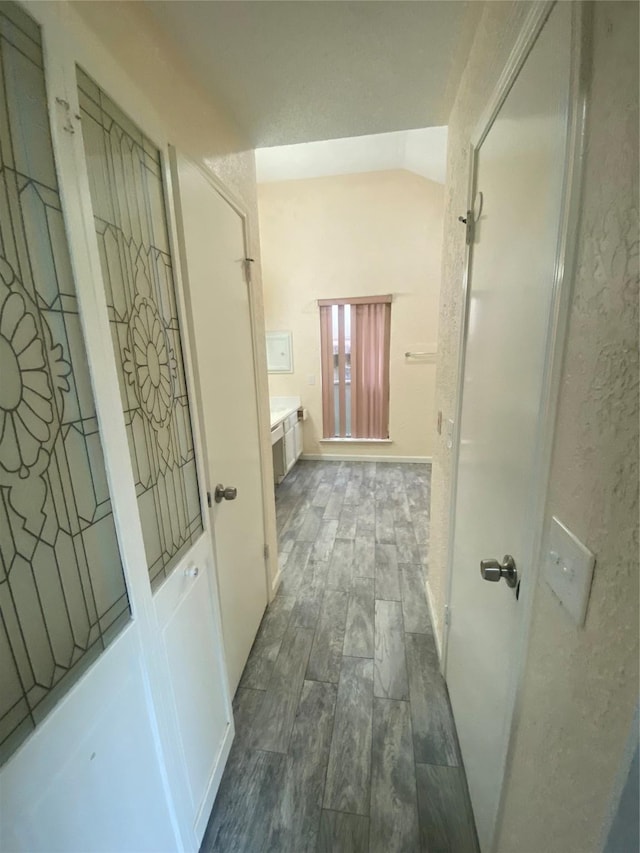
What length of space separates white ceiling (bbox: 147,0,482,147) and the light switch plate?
145 centimetres

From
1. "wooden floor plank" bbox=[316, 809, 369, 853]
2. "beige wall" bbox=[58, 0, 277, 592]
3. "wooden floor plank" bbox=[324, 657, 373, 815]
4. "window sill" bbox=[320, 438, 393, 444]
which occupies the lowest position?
"wooden floor plank" bbox=[316, 809, 369, 853]

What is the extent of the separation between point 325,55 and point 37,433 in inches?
57.2

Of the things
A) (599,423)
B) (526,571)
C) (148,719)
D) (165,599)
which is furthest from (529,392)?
(148,719)

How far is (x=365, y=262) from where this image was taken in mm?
4043

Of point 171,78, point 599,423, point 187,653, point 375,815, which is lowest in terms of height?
point 375,815

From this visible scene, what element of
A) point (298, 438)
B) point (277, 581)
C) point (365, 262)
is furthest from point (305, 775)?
point (365, 262)

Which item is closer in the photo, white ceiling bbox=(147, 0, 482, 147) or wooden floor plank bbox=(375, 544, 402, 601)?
white ceiling bbox=(147, 0, 482, 147)

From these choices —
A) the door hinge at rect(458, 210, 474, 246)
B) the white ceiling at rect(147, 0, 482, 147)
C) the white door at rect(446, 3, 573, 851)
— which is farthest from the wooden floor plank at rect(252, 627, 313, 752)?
the white ceiling at rect(147, 0, 482, 147)

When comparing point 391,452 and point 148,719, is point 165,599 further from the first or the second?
point 391,452

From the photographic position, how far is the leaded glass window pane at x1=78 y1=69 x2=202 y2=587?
0.76 meters

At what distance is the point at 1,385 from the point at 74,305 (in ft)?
0.67

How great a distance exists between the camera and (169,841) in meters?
0.88

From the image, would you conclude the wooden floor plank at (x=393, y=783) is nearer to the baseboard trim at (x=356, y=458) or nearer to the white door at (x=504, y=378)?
the white door at (x=504, y=378)

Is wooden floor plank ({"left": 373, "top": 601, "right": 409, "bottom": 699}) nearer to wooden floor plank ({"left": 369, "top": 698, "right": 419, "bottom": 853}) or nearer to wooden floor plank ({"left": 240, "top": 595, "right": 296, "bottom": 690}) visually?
wooden floor plank ({"left": 369, "top": 698, "right": 419, "bottom": 853})
